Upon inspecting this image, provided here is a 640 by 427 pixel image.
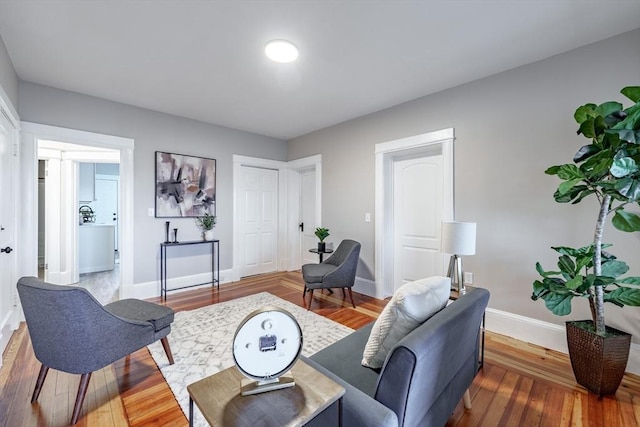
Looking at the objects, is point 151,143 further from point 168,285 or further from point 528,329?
point 528,329

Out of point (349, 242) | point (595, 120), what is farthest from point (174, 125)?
point (595, 120)

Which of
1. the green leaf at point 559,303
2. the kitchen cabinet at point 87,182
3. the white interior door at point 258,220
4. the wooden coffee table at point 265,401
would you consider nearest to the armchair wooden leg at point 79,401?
the wooden coffee table at point 265,401

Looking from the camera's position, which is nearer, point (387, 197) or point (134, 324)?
point (134, 324)

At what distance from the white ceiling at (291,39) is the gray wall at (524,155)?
0.16 metres

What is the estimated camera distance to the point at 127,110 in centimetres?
361

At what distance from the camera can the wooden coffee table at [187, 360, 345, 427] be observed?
0.79m

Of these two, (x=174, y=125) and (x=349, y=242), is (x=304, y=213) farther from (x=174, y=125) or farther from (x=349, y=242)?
(x=174, y=125)

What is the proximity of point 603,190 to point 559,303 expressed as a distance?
792mm

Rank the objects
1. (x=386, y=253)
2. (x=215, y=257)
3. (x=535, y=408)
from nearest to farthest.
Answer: (x=535, y=408) → (x=386, y=253) → (x=215, y=257)

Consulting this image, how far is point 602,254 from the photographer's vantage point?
1.98 meters

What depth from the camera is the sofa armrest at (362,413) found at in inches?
36.1

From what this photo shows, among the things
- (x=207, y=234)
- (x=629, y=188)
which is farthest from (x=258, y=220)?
(x=629, y=188)

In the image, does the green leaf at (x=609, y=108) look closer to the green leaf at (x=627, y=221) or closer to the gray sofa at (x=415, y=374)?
the green leaf at (x=627, y=221)

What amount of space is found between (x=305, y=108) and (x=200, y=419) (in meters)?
3.43
